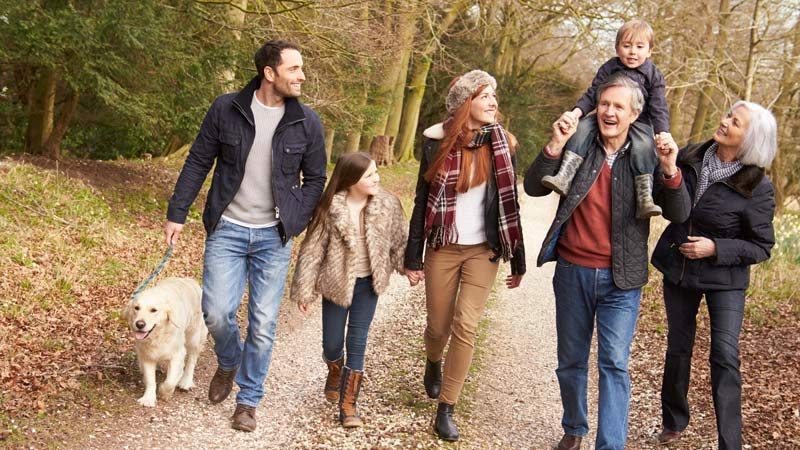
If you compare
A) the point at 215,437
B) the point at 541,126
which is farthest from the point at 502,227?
the point at 541,126

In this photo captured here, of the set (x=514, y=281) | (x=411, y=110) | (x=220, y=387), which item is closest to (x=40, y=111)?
(x=220, y=387)

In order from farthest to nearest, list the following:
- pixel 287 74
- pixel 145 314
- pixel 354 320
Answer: pixel 354 320
pixel 145 314
pixel 287 74

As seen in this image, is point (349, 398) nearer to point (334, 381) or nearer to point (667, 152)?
point (334, 381)

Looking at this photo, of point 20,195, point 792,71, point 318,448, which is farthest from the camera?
point 792,71

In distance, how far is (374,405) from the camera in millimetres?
5488

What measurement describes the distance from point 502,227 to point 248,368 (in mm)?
1867

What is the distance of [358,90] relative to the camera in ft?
55.8

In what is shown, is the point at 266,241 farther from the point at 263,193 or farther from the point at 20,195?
the point at 20,195

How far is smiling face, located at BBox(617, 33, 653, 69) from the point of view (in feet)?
17.6

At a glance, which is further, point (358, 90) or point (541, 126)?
point (541, 126)

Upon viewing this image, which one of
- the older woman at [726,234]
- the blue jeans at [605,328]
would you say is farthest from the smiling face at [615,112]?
the blue jeans at [605,328]

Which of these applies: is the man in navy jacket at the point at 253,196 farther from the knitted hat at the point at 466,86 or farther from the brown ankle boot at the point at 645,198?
the brown ankle boot at the point at 645,198

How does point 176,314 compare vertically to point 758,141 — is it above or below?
below

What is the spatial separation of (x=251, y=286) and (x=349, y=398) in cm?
98
